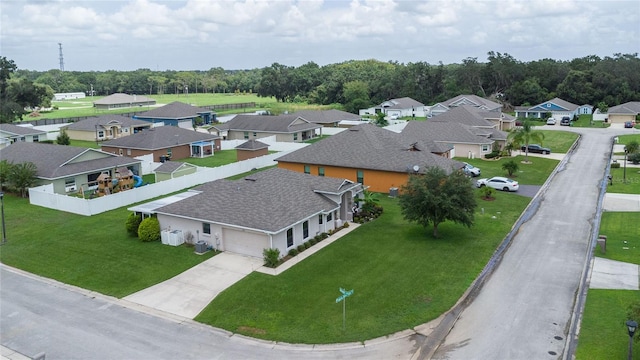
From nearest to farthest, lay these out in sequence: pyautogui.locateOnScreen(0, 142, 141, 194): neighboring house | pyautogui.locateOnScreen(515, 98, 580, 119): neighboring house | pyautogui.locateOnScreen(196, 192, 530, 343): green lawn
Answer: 1. pyautogui.locateOnScreen(196, 192, 530, 343): green lawn
2. pyautogui.locateOnScreen(0, 142, 141, 194): neighboring house
3. pyautogui.locateOnScreen(515, 98, 580, 119): neighboring house

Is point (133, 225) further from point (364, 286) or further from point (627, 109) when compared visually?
point (627, 109)

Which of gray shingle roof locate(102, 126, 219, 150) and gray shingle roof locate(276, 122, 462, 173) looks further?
gray shingle roof locate(102, 126, 219, 150)

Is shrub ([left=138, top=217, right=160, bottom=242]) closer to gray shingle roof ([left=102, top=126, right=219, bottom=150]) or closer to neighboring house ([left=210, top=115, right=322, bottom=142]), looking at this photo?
gray shingle roof ([left=102, top=126, right=219, bottom=150])

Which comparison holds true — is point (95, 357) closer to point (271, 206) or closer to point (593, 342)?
point (271, 206)

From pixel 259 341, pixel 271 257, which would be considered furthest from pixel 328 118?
pixel 259 341

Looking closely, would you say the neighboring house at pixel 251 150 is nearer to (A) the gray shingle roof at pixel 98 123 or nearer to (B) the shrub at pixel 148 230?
(B) the shrub at pixel 148 230

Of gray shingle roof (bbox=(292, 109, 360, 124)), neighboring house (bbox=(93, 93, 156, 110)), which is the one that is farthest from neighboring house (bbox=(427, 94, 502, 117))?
neighboring house (bbox=(93, 93, 156, 110))
